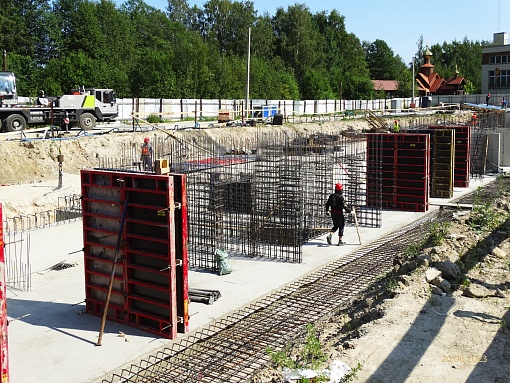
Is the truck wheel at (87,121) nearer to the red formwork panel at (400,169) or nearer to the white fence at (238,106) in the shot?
the white fence at (238,106)

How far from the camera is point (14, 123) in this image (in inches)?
1206

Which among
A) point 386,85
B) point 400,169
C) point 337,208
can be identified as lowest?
point 337,208

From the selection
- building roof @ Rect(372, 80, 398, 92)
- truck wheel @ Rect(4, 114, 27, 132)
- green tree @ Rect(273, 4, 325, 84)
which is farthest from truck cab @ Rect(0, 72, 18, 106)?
building roof @ Rect(372, 80, 398, 92)

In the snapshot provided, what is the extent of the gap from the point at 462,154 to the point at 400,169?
568cm

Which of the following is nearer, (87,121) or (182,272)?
(182,272)

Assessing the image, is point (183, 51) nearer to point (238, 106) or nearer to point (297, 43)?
point (238, 106)

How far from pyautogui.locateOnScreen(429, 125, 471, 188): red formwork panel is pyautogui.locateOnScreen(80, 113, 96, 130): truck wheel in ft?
62.4

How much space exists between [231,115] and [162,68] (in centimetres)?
1570

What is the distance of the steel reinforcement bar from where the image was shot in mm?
8414

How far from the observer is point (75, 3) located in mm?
66438

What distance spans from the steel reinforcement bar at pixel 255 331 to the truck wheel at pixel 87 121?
2273 cm

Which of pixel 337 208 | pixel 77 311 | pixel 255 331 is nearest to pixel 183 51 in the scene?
pixel 337 208

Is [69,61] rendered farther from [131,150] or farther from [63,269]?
[63,269]

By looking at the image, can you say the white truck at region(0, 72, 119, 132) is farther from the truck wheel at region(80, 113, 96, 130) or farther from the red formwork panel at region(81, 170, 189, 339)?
the red formwork panel at region(81, 170, 189, 339)
